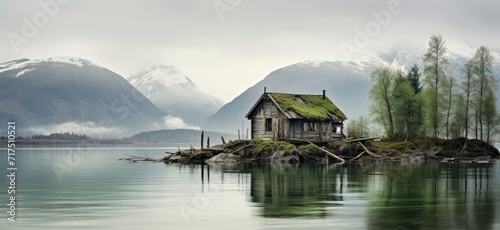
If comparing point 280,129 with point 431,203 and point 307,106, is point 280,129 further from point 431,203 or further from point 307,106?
point 431,203

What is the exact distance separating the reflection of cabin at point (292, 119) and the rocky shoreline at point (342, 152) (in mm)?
2378

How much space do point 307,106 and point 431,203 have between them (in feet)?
205

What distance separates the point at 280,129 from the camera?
308 ft

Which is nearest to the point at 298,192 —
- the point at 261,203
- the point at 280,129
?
the point at 261,203

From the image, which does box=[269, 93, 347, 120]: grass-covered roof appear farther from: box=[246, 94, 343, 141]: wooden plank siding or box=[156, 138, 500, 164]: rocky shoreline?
box=[156, 138, 500, 164]: rocky shoreline

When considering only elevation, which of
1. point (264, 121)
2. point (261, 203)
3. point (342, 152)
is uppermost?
point (264, 121)

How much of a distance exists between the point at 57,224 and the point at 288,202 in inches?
502

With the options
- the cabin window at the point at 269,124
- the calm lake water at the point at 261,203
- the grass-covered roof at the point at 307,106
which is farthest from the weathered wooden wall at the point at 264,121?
the calm lake water at the point at 261,203

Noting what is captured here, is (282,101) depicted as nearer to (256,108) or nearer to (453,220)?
(256,108)

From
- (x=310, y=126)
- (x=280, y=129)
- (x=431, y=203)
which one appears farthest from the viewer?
(x=310, y=126)

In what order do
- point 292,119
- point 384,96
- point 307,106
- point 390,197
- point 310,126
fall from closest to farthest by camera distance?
1. point 390,197
2. point 292,119
3. point 310,126
4. point 307,106
5. point 384,96

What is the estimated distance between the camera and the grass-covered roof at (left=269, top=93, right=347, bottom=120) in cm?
9525

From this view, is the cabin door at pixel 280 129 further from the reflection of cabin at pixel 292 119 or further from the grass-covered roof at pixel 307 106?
the grass-covered roof at pixel 307 106

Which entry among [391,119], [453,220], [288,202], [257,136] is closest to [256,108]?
[257,136]
